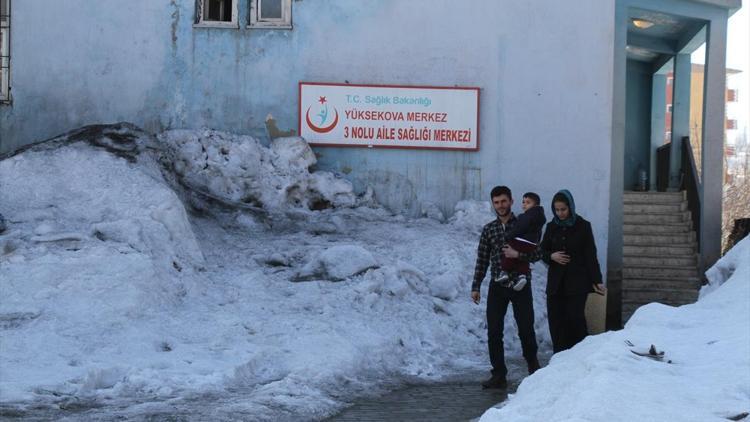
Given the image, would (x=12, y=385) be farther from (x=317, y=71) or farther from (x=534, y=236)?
(x=317, y=71)

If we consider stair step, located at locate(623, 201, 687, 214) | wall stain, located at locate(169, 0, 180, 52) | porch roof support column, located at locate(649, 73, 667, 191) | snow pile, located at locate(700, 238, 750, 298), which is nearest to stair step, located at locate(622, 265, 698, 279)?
stair step, located at locate(623, 201, 687, 214)

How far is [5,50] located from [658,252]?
34.3 ft

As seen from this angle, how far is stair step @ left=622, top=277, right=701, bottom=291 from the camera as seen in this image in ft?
54.6

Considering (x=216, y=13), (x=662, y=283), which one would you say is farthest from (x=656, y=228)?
(x=216, y=13)

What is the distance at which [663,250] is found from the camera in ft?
56.3

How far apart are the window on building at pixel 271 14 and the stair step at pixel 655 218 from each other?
21.8 feet

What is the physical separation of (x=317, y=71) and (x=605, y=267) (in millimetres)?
5052

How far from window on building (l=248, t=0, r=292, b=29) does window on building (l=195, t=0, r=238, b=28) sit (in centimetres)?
27

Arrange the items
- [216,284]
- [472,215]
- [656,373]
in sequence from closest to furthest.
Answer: [656,373], [216,284], [472,215]

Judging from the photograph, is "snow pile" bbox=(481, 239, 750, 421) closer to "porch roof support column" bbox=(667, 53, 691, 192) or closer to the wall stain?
the wall stain

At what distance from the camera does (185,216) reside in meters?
12.5

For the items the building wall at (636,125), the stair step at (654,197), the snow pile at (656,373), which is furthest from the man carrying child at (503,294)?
the building wall at (636,125)

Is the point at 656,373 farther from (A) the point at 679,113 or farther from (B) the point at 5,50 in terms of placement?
(A) the point at 679,113

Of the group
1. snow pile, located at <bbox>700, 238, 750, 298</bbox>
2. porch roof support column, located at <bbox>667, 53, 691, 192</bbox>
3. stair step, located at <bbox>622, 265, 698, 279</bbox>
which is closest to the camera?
snow pile, located at <bbox>700, 238, 750, 298</bbox>
